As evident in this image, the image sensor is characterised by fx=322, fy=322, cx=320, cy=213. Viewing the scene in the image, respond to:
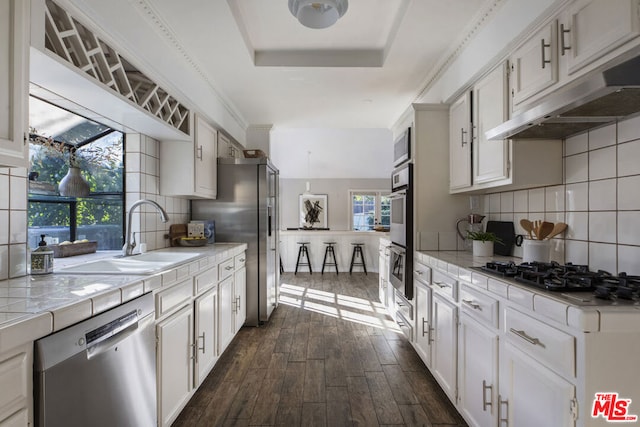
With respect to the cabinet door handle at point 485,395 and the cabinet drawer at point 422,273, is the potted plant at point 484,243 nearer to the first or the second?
the cabinet drawer at point 422,273

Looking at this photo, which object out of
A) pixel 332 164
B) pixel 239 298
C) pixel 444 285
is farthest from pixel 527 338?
pixel 332 164

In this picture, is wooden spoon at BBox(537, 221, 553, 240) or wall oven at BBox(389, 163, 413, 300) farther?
wall oven at BBox(389, 163, 413, 300)

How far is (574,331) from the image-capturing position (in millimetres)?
984

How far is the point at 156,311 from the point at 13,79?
106 cm

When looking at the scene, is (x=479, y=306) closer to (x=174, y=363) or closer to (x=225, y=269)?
(x=174, y=363)

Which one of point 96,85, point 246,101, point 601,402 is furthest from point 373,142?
point 601,402

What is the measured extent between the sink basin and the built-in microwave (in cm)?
197

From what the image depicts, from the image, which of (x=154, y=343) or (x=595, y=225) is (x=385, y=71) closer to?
(x=595, y=225)

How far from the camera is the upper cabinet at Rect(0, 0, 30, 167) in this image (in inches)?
41.8

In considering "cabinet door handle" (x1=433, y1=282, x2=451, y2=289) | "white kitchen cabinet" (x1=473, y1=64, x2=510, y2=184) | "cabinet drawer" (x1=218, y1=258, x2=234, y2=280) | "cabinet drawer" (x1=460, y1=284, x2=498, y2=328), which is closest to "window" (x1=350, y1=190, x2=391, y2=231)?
→ "cabinet drawer" (x1=218, y1=258, x2=234, y2=280)

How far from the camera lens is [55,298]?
3.52ft

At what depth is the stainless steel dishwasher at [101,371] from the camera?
0.93 meters

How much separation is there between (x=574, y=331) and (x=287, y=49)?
105 inches

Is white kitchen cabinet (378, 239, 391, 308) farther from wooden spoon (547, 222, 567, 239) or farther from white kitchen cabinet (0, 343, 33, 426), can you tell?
white kitchen cabinet (0, 343, 33, 426)
